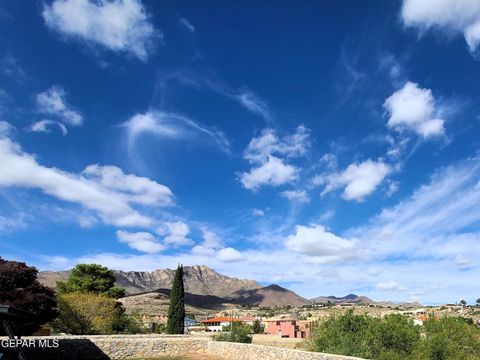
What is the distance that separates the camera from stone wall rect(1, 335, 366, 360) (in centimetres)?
2120

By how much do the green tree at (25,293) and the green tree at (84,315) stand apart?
647 cm

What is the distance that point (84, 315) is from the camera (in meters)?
32.2

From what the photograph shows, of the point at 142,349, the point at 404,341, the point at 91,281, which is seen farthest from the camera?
the point at 91,281

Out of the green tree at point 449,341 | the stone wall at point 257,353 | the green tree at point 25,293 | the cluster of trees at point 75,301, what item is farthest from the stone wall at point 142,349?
the green tree at point 449,341

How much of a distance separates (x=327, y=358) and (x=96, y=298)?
23.4 meters

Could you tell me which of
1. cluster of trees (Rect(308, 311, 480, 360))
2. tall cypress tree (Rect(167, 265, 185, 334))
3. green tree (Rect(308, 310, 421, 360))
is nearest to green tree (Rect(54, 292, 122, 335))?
tall cypress tree (Rect(167, 265, 185, 334))

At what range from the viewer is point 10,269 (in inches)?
934

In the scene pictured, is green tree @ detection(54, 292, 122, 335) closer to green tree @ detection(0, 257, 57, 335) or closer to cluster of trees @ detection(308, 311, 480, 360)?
green tree @ detection(0, 257, 57, 335)

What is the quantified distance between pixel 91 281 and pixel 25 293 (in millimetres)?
19004

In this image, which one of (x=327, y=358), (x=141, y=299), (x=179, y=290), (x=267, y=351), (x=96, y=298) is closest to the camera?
(x=327, y=358)

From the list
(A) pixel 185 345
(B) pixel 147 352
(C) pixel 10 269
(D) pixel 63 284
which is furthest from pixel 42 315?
(D) pixel 63 284

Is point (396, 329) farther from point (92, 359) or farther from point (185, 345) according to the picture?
point (92, 359)

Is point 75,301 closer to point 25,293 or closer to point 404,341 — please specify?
point 25,293

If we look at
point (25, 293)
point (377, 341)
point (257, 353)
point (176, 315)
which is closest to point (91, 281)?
point (176, 315)
